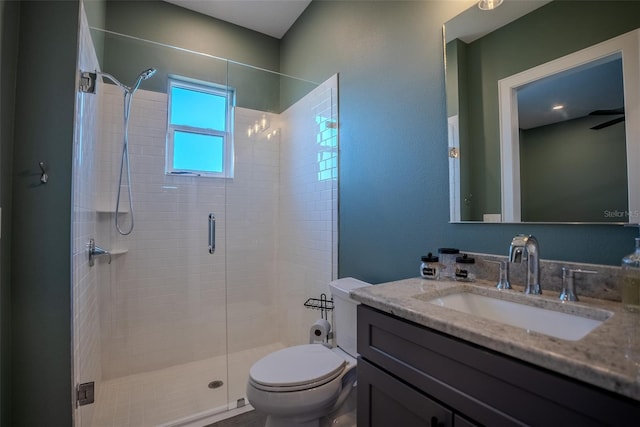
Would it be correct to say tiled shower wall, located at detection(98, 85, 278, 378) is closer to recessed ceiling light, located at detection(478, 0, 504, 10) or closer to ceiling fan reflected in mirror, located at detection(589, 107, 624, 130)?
recessed ceiling light, located at detection(478, 0, 504, 10)

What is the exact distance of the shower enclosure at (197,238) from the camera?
6.60ft

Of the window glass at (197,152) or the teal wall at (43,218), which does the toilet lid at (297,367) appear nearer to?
the teal wall at (43,218)

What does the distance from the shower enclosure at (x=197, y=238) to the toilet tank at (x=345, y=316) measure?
44 centimetres

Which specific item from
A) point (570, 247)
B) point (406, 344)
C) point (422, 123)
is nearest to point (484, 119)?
point (422, 123)

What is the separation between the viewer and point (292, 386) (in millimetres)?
1279

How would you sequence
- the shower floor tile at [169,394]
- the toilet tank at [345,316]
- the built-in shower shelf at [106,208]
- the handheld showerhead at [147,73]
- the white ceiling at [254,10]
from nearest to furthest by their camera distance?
the toilet tank at [345,316]
the shower floor tile at [169,394]
the built-in shower shelf at [106,208]
the handheld showerhead at [147,73]
the white ceiling at [254,10]

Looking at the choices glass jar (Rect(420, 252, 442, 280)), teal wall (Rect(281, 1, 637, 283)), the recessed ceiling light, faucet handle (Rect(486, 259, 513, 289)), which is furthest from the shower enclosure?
faucet handle (Rect(486, 259, 513, 289))

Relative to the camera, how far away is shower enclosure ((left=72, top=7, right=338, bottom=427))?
201 cm

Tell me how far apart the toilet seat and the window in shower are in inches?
64.9

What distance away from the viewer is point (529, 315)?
93cm

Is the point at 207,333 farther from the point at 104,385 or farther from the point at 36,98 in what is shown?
the point at 36,98

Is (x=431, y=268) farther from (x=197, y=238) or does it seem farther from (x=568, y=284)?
(x=197, y=238)

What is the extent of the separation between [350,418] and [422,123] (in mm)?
1506

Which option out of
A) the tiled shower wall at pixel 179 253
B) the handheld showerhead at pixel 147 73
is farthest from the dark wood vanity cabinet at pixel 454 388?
the handheld showerhead at pixel 147 73
